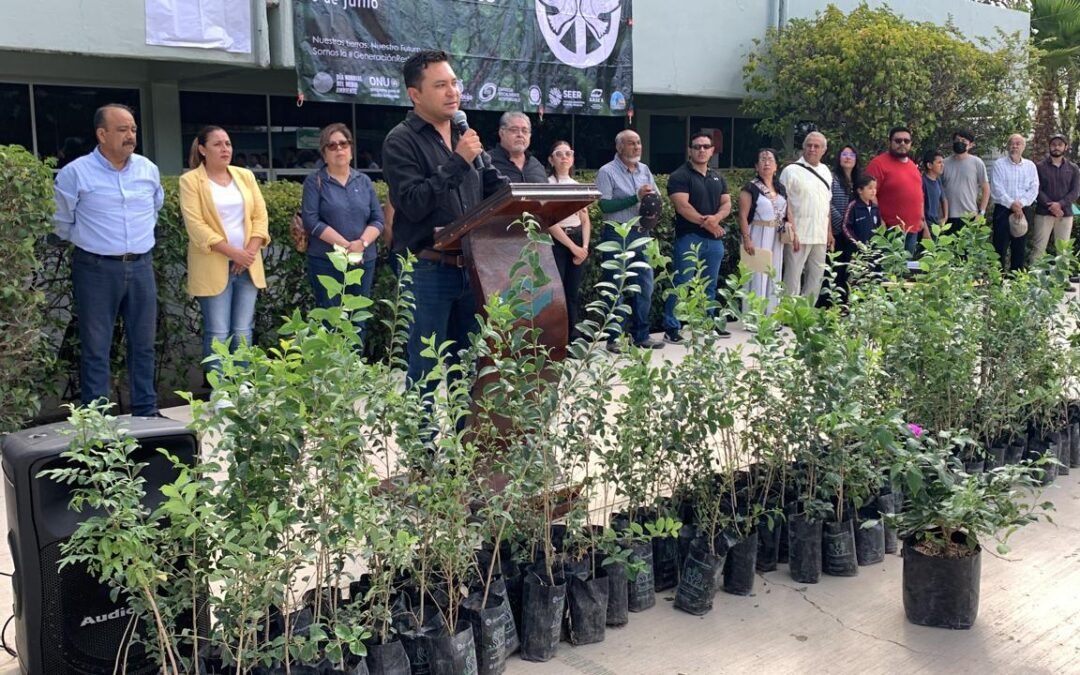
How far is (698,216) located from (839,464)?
5539 mm

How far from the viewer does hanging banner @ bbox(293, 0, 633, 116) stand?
33.9ft

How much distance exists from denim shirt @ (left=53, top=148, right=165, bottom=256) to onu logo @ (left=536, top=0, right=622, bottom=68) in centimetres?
699

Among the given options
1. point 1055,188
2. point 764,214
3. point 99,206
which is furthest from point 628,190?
point 1055,188

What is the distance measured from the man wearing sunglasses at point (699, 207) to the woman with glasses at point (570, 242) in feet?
3.73

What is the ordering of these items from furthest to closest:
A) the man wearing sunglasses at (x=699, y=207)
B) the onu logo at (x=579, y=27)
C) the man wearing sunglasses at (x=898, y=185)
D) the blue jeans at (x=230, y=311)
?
the onu logo at (x=579, y=27)
the man wearing sunglasses at (x=898, y=185)
the man wearing sunglasses at (x=699, y=207)
the blue jeans at (x=230, y=311)

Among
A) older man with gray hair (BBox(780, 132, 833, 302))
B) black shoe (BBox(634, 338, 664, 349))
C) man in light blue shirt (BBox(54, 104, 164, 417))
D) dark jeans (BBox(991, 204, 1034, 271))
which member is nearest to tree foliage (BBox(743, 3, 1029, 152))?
dark jeans (BBox(991, 204, 1034, 271))

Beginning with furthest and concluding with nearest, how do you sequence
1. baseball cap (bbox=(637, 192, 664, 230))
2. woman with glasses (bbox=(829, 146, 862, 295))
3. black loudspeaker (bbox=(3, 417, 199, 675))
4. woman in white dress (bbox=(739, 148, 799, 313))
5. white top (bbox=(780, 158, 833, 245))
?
woman with glasses (bbox=(829, 146, 862, 295)), white top (bbox=(780, 158, 833, 245)), woman in white dress (bbox=(739, 148, 799, 313)), baseball cap (bbox=(637, 192, 664, 230)), black loudspeaker (bbox=(3, 417, 199, 675))

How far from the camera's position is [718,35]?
15023mm

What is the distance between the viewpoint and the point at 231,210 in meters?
6.70

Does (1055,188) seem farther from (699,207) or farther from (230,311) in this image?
(230,311)

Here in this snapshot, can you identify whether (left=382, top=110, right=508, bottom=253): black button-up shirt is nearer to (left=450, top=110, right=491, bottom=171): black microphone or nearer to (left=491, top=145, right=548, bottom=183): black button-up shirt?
(left=450, top=110, right=491, bottom=171): black microphone

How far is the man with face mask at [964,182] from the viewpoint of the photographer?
12.6 m

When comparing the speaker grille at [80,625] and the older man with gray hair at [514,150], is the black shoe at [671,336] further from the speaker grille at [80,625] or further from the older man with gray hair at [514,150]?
the speaker grille at [80,625]

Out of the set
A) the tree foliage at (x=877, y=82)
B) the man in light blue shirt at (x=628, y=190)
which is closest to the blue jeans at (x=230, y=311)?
the man in light blue shirt at (x=628, y=190)
